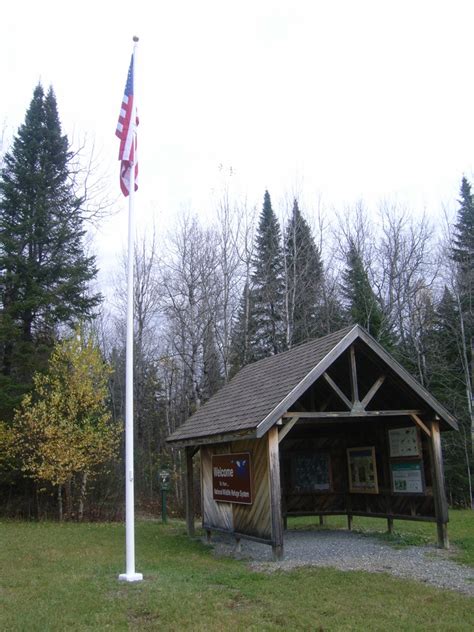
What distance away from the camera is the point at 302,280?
29141 millimetres

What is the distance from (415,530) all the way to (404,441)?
3.72 m

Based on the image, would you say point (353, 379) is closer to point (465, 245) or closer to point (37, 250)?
point (37, 250)

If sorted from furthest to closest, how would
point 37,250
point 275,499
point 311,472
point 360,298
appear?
point 360,298 < point 37,250 < point 311,472 < point 275,499

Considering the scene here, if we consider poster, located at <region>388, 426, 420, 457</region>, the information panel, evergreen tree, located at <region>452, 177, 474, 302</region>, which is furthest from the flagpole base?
evergreen tree, located at <region>452, 177, 474, 302</region>

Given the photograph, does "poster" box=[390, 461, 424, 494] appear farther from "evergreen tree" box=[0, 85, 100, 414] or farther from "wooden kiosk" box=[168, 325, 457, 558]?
"evergreen tree" box=[0, 85, 100, 414]

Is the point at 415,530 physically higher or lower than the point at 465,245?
lower

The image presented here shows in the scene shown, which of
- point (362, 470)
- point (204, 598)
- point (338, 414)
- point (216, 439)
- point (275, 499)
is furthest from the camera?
point (362, 470)

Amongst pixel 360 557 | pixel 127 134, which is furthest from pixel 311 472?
pixel 127 134

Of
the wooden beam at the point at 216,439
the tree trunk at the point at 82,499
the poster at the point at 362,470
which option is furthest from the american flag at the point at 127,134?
the tree trunk at the point at 82,499

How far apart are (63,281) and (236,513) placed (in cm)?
1495

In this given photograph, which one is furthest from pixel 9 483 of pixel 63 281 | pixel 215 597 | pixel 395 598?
pixel 395 598

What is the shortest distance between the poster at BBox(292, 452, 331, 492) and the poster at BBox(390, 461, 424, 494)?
7.41 feet

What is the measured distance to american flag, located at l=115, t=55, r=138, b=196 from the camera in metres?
9.98

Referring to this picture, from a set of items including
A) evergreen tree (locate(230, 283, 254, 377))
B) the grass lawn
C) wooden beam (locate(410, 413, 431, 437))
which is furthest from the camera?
evergreen tree (locate(230, 283, 254, 377))
